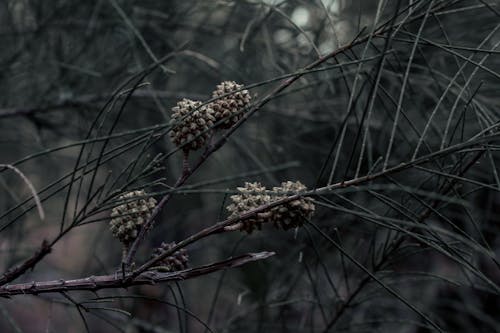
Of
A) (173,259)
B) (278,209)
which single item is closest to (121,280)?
(173,259)

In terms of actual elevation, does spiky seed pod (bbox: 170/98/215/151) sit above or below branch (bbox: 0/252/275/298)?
above

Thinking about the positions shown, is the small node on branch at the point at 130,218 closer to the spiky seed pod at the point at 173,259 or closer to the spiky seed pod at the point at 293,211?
the spiky seed pod at the point at 173,259

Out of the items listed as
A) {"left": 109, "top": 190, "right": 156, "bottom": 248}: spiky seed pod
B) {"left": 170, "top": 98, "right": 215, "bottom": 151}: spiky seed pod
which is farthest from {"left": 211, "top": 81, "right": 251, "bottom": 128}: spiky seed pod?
{"left": 109, "top": 190, "right": 156, "bottom": 248}: spiky seed pod

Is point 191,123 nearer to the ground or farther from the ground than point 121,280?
farther from the ground

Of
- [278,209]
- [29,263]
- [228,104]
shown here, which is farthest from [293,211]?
[29,263]

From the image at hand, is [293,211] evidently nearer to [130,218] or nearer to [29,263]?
[130,218]

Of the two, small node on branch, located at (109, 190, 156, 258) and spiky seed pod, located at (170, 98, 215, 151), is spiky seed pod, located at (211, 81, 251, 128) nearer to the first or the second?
spiky seed pod, located at (170, 98, 215, 151)

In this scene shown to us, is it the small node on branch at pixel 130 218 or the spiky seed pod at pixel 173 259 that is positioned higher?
the small node on branch at pixel 130 218

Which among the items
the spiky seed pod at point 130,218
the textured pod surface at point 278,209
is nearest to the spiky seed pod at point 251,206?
the textured pod surface at point 278,209

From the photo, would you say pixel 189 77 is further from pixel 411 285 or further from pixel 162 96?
pixel 411 285
